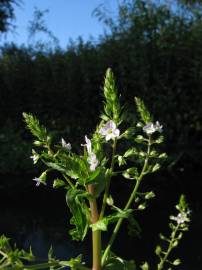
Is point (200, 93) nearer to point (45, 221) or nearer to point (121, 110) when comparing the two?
point (45, 221)

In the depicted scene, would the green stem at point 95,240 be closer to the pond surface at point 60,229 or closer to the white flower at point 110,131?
the white flower at point 110,131

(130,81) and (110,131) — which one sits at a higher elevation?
(130,81)

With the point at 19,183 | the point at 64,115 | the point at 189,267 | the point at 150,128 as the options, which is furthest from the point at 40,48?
the point at 150,128

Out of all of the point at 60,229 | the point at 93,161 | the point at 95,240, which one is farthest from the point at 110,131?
the point at 60,229

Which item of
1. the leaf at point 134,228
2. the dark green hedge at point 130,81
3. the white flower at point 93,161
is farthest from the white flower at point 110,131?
the dark green hedge at point 130,81

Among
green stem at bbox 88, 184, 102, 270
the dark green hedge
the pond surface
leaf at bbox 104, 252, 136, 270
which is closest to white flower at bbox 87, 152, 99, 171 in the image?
green stem at bbox 88, 184, 102, 270

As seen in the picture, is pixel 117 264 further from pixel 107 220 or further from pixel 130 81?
pixel 130 81

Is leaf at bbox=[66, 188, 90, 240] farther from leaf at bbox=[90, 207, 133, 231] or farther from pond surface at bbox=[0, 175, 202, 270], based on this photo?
pond surface at bbox=[0, 175, 202, 270]

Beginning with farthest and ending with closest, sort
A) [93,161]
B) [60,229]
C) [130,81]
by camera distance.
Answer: [130,81] < [60,229] < [93,161]
